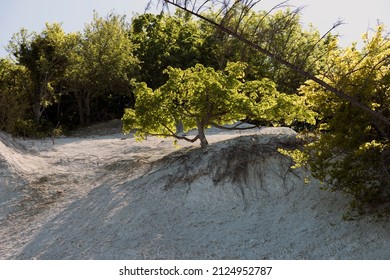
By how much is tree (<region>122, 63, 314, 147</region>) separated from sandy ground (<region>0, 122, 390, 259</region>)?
709 millimetres

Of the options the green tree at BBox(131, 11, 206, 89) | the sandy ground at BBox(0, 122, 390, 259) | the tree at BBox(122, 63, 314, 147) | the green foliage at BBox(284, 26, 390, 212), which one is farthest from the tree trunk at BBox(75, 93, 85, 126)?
the green foliage at BBox(284, 26, 390, 212)

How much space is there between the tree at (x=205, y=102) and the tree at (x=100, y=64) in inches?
411

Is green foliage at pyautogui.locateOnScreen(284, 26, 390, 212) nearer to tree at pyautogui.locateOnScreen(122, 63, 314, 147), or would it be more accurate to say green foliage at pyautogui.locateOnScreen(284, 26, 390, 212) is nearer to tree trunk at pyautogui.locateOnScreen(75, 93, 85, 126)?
tree at pyautogui.locateOnScreen(122, 63, 314, 147)

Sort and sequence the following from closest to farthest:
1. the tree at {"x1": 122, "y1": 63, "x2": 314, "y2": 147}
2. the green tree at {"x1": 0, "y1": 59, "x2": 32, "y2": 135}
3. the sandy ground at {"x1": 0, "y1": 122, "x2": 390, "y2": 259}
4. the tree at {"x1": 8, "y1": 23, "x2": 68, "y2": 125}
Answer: the sandy ground at {"x1": 0, "y1": 122, "x2": 390, "y2": 259} < the tree at {"x1": 122, "y1": 63, "x2": 314, "y2": 147} < the green tree at {"x1": 0, "y1": 59, "x2": 32, "y2": 135} < the tree at {"x1": 8, "y1": 23, "x2": 68, "y2": 125}

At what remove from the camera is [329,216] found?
10.0 meters

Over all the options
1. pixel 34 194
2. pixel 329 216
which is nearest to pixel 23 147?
pixel 34 194

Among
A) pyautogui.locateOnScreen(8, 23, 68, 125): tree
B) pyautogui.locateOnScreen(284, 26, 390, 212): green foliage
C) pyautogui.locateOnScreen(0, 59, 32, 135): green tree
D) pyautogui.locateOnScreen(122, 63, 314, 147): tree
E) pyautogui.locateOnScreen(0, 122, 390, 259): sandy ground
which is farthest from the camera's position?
pyautogui.locateOnScreen(8, 23, 68, 125): tree

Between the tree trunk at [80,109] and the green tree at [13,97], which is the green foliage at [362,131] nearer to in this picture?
the green tree at [13,97]

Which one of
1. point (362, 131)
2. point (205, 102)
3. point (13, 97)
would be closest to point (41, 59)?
point (13, 97)

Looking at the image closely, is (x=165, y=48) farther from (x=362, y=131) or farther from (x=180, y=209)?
(x=362, y=131)

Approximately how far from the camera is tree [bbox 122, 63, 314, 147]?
1320cm

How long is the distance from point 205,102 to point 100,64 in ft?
39.6

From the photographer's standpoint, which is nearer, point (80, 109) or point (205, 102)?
point (205, 102)

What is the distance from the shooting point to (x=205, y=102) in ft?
44.0
